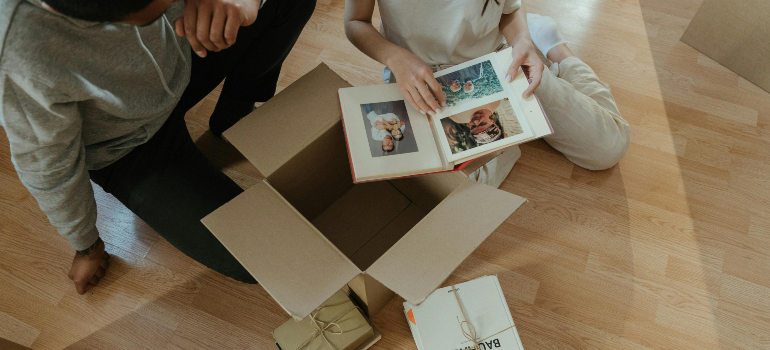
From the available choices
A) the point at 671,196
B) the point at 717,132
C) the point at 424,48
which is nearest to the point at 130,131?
the point at 424,48

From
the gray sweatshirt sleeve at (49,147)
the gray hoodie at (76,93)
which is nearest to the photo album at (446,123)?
the gray hoodie at (76,93)

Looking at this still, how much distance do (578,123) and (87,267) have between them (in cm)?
122

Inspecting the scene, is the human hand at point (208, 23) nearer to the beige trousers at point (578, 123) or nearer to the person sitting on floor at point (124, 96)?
the person sitting on floor at point (124, 96)

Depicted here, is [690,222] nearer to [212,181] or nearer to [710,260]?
[710,260]

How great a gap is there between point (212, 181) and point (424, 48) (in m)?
0.54

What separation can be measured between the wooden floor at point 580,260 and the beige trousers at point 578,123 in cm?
6

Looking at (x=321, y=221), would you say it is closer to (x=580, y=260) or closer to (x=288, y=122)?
(x=288, y=122)

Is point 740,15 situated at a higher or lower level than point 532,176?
higher

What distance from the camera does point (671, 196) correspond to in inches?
47.3

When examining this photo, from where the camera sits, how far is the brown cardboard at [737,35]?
1.28 metres

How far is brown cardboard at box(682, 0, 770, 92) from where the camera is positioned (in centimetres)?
128

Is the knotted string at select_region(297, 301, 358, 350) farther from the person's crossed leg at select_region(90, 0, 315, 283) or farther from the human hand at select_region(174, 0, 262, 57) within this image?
the human hand at select_region(174, 0, 262, 57)

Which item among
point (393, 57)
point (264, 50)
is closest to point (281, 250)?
point (393, 57)

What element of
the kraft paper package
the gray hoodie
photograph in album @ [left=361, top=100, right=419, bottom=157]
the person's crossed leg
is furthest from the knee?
photograph in album @ [left=361, top=100, right=419, bottom=157]
